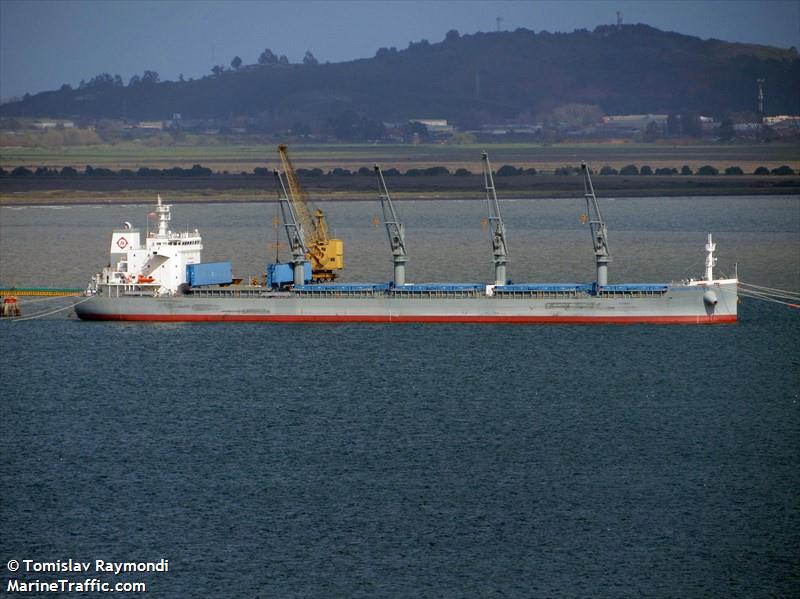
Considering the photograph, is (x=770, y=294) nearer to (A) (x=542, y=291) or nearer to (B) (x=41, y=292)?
(A) (x=542, y=291)

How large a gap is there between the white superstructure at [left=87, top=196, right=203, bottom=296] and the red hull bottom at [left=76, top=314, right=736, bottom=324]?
229 cm

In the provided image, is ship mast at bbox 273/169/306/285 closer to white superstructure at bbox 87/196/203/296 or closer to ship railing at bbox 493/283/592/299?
white superstructure at bbox 87/196/203/296

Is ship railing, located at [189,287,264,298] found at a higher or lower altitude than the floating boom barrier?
higher

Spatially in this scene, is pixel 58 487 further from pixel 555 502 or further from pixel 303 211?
pixel 303 211

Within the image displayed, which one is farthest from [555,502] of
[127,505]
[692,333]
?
[692,333]

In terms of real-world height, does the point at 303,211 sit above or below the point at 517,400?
above

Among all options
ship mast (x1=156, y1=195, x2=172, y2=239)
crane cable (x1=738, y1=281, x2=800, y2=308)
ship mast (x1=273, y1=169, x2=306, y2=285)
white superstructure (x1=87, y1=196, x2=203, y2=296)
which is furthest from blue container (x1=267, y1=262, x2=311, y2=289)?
crane cable (x1=738, y1=281, x2=800, y2=308)

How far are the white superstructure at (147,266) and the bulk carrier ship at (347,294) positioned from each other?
70mm

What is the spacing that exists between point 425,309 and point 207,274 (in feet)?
52.2

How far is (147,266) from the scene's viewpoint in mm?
95938

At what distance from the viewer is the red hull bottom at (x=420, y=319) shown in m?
88.6

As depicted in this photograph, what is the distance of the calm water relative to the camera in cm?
4488

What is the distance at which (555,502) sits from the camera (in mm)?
50406

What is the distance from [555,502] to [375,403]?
1825cm
